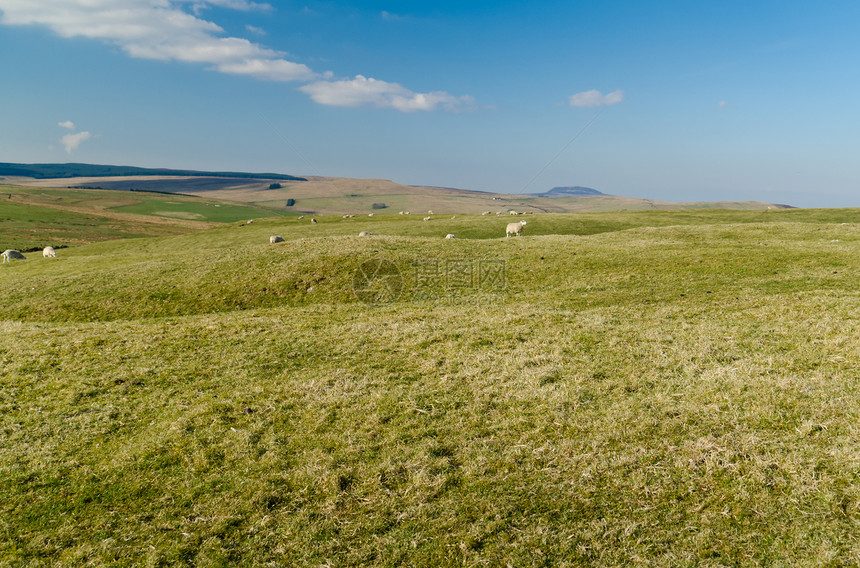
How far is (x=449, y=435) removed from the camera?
31.9 ft

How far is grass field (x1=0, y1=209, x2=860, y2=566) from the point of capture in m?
6.81

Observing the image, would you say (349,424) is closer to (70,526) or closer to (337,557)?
(337,557)

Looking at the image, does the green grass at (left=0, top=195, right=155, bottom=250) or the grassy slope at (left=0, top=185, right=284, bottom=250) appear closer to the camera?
the green grass at (left=0, top=195, right=155, bottom=250)

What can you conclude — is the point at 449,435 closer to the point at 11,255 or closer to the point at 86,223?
the point at 11,255

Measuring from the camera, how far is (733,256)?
2847 centimetres

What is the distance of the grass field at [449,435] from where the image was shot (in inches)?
268

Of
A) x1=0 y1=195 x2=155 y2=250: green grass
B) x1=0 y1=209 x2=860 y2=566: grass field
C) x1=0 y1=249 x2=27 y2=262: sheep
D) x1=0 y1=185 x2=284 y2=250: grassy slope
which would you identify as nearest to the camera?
x1=0 y1=209 x2=860 y2=566: grass field

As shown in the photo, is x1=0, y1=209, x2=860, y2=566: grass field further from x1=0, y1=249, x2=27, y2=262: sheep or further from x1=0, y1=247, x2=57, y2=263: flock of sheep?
x1=0, y1=249, x2=27, y2=262: sheep

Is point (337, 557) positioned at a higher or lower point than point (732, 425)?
lower

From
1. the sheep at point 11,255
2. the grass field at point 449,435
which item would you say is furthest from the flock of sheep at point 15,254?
the grass field at point 449,435

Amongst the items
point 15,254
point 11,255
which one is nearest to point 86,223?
point 15,254

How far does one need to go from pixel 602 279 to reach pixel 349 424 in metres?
20.7

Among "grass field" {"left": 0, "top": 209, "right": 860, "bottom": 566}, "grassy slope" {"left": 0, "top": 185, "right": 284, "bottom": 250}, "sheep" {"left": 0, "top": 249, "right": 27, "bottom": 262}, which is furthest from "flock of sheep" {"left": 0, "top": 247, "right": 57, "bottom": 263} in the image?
"grass field" {"left": 0, "top": 209, "right": 860, "bottom": 566}

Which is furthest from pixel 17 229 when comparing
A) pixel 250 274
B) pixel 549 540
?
pixel 549 540
